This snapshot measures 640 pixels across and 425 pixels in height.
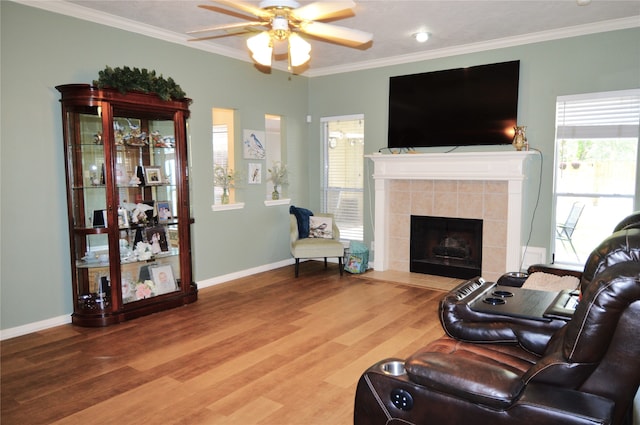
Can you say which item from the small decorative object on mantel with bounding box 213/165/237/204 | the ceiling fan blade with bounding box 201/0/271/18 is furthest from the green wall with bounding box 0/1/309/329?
Result: the ceiling fan blade with bounding box 201/0/271/18

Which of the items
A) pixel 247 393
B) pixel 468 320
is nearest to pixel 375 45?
pixel 468 320

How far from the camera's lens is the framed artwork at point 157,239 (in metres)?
4.41

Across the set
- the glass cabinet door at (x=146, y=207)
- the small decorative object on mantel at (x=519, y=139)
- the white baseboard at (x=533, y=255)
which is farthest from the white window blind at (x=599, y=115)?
the glass cabinet door at (x=146, y=207)

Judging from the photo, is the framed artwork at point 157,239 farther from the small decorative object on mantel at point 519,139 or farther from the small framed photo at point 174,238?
the small decorative object on mantel at point 519,139

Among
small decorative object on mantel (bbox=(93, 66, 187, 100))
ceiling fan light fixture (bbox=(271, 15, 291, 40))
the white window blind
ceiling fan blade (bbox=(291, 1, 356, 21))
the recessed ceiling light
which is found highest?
the recessed ceiling light

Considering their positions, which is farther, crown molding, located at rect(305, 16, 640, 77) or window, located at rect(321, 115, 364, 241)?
window, located at rect(321, 115, 364, 241)

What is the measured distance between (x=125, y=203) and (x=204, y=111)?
1.53m

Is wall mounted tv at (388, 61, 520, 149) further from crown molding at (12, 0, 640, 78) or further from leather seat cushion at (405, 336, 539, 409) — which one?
leather seat cushion at (405, 336, 539, 409)

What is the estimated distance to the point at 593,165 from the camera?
4711 millimetres

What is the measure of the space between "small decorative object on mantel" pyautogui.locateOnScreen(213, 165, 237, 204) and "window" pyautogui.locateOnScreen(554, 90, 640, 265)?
376cm

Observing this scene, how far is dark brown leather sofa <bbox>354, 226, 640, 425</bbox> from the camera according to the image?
1.38 meters

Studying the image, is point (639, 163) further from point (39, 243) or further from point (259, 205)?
point (39, 243)

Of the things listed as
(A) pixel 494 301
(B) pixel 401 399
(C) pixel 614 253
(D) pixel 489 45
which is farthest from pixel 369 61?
(B) pixel 401 399

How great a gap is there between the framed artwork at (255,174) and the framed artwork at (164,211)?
145cm
